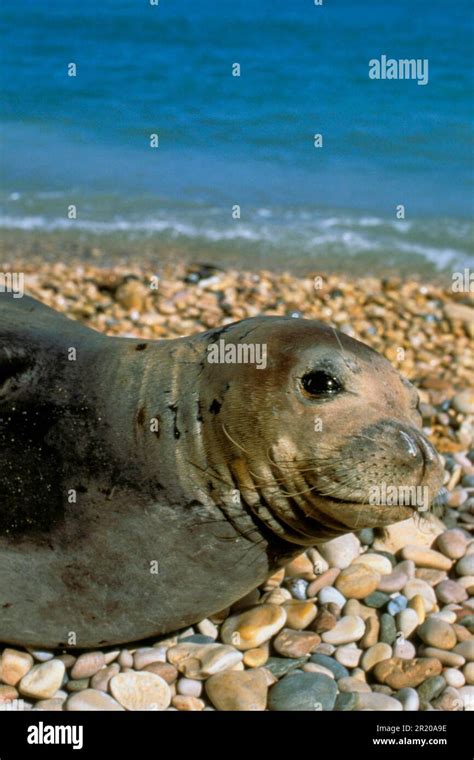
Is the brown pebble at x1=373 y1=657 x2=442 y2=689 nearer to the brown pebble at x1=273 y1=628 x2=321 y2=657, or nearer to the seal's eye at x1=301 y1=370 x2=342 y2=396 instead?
the brown pebble at x1=273 y1=628 x2=321 y2=657

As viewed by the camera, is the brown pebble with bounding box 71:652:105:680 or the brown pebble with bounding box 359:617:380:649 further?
the brown pebble with bounding box 359:617:380:649

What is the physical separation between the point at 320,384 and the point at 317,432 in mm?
189

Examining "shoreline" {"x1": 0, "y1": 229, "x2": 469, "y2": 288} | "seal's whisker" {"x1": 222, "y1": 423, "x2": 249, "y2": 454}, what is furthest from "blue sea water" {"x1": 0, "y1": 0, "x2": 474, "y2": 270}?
"seal's whisker" {"x1": 222, "y1": 423, "x2": 249, "y2": 454}

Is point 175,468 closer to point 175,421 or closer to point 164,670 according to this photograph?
point 175,421

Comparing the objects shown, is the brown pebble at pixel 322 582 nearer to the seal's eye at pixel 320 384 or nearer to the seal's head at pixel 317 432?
the seal's head at pixel 317 432

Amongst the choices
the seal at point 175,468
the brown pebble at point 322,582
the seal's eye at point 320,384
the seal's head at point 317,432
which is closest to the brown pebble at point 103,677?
the seal at point 175,468

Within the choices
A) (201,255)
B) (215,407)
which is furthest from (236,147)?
(215,407)

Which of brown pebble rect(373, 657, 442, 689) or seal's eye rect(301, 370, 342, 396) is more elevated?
seal's eye rect(301, 370, 342, 396)

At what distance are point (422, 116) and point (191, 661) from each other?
1460 cm

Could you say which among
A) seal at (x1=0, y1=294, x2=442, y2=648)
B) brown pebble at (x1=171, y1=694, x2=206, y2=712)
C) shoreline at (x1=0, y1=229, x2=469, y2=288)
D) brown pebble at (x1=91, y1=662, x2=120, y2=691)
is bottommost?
brown pebble at (x1=171, y1=694, x2=206, y2=712)

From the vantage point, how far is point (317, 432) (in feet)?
12.4

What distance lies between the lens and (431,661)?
441cm

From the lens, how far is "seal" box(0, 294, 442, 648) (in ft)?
12.5
